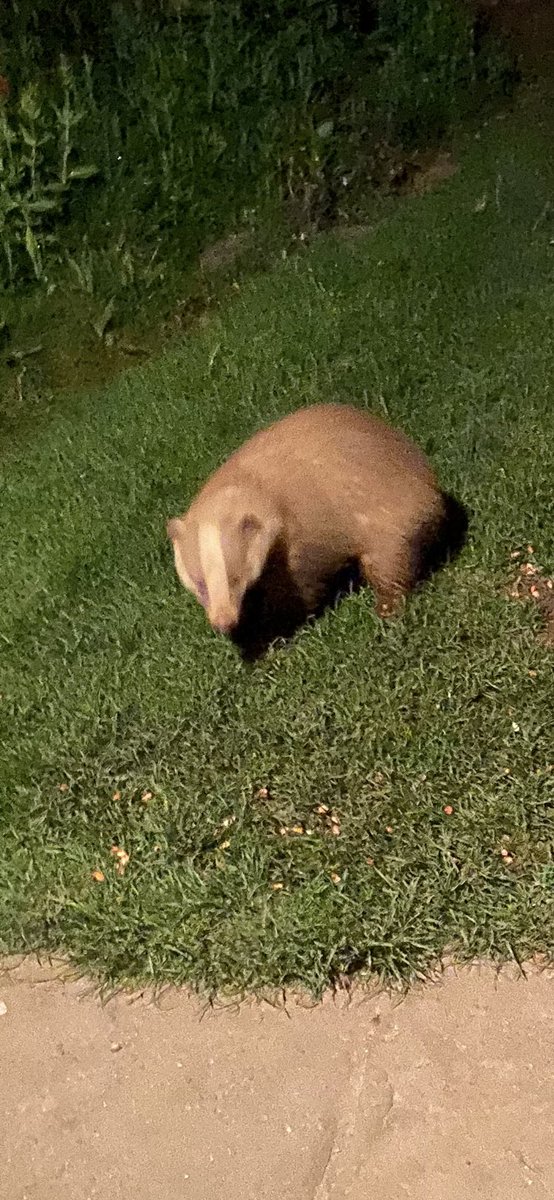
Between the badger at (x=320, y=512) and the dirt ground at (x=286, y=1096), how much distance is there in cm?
104

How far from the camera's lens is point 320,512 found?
285 centimetres

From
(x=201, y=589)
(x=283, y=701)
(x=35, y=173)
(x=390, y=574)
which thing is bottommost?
(x=283, y=701)

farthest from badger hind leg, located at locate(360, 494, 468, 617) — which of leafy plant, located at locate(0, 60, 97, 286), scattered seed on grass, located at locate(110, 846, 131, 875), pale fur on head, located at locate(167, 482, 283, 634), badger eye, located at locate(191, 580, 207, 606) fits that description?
leafy plant, located at locate(0, 60, 97, 286)

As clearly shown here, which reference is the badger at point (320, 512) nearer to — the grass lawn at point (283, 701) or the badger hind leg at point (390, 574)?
the badger hind leg at point (390, 574)

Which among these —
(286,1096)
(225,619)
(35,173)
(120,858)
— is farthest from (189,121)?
(286,1096)

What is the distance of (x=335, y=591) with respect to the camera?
10.1 feet

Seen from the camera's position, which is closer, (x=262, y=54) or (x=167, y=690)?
(x=167, y=690)

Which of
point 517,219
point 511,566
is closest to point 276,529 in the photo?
point 511,566

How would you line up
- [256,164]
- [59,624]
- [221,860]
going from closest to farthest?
[221,860] → [59,624] → [256,164]

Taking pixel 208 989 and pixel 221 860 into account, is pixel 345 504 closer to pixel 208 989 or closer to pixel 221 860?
pixel 221 860

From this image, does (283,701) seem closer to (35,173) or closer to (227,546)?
(227,546)

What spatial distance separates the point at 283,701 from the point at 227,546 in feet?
1.65

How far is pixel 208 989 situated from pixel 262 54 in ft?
15.7

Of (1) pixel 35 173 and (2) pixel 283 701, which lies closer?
(2) pixel 283 701
